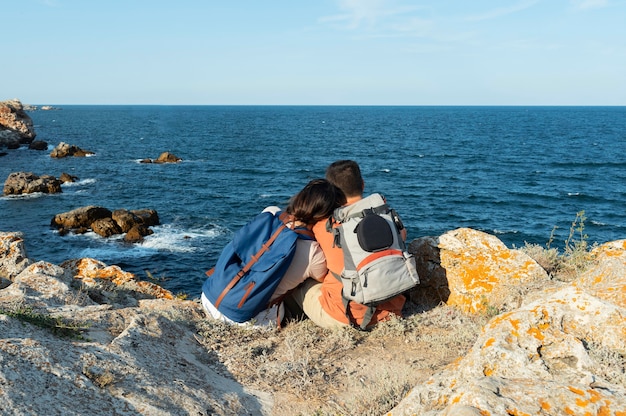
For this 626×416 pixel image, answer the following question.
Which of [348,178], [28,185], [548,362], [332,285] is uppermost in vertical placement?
[348,178]

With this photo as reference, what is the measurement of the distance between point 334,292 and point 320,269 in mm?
311

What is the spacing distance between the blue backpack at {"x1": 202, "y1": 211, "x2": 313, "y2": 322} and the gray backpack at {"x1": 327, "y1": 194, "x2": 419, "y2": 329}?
603 mm

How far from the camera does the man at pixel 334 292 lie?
510 cm

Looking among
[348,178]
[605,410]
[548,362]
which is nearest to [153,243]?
[348,178]

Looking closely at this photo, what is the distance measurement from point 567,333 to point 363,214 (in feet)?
7.35

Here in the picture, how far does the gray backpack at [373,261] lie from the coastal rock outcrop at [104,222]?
79.8 ft

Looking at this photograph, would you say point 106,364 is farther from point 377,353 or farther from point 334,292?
point 377,353

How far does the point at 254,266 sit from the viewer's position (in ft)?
16.4

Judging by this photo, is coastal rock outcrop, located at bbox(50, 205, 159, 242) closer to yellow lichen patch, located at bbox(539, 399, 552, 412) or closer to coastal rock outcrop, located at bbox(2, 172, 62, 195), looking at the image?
coastal rock outcrop, located at bbox(2, 172, 62, 195)

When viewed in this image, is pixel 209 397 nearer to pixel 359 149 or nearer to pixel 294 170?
pixel 294 170

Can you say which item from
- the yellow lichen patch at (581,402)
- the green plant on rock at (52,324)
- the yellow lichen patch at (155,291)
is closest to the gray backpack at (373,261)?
the yellow lichen patch at (581,402)

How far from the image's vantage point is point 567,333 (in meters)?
3.56

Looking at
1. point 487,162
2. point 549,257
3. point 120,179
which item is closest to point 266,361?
point 549,257

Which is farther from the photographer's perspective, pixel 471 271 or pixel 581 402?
pixel 471 271
